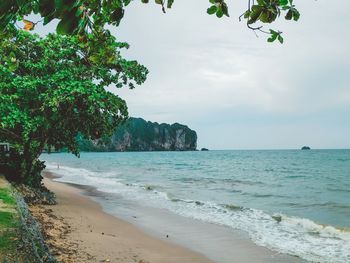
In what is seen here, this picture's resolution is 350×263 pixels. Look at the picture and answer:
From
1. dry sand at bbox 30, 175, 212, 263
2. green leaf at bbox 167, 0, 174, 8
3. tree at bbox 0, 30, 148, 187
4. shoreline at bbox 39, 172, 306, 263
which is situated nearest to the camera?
green leaf at bbox 167, 0, 174, 8

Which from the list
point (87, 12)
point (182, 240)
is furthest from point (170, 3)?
point (182, 240)

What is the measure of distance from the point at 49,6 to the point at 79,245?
29.5 feet

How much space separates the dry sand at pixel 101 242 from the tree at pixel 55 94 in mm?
3272

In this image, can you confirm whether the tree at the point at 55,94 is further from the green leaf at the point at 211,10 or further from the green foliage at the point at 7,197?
the green leaf at the point at 211,10

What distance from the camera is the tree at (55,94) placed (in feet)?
44.5

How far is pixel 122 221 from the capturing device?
15.6m

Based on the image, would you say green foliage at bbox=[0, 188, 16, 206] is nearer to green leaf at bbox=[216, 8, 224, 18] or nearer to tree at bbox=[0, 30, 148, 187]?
tree at bbox=[0, 30, 148, 187]

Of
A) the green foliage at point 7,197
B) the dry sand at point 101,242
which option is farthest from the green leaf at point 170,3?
the green foliage at point 7,197

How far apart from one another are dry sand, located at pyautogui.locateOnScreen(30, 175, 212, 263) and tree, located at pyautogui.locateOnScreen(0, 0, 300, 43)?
618 centimetres

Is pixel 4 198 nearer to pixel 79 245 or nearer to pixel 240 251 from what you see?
pixel 79 245

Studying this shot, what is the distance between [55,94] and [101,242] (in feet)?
17.4

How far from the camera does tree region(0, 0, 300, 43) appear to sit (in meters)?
1.69

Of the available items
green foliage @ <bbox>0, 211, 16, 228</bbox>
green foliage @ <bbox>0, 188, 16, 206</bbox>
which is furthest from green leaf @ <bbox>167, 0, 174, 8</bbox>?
green foliage @ <bbox>0, 188, 16, 206</bbox>

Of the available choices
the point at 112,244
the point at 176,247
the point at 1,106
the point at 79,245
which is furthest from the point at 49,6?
the point at 1,106
